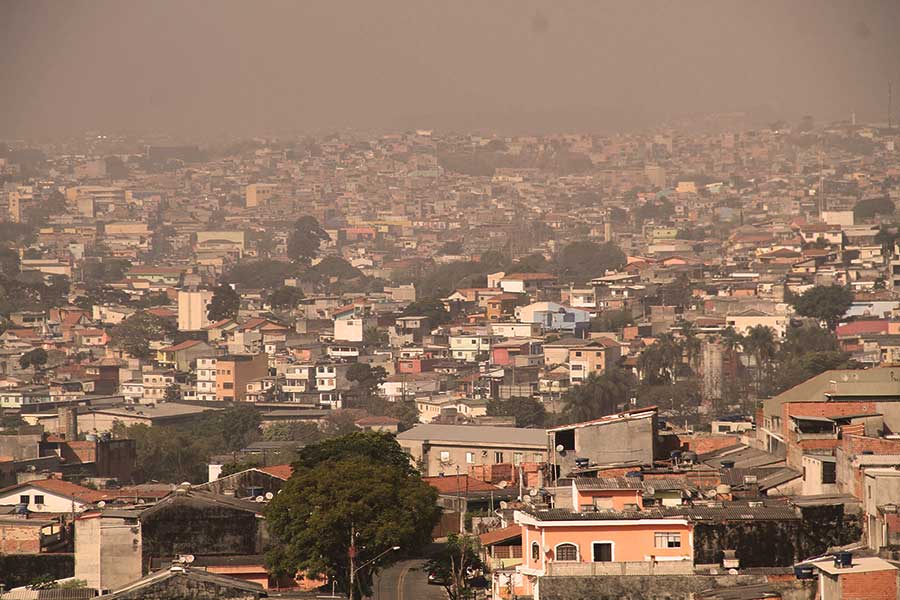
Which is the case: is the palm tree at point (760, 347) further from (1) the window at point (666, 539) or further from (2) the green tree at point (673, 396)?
(1) the window at point (666, 539)

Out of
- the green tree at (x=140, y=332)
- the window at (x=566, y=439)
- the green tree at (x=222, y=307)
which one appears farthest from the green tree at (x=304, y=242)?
the window at (x=566, y=439)

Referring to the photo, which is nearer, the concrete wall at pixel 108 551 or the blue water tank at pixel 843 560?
the blue water tank at pixel 843 560

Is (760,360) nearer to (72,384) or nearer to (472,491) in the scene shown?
(72,384)

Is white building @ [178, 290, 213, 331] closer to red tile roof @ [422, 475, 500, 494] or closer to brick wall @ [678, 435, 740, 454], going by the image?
red tile roof @ [422, 475, 500, 494]

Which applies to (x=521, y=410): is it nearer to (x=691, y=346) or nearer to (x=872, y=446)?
(x=691, y=346)

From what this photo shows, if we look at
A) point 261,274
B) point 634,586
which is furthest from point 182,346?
point 634,586

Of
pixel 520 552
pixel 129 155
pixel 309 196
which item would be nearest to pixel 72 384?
pixel 520 552
